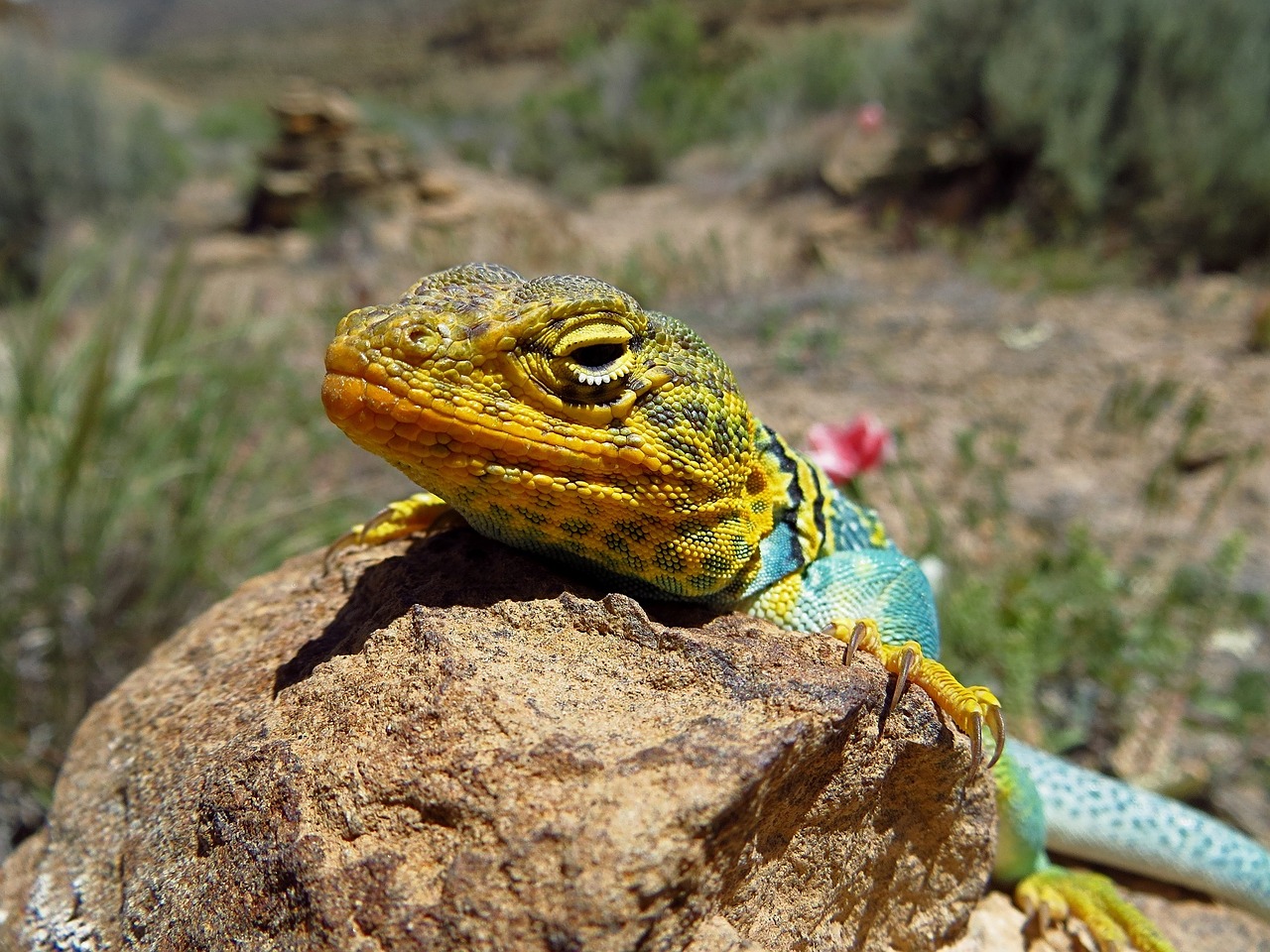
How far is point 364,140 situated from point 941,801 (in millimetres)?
14125

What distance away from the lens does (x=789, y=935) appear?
158cm

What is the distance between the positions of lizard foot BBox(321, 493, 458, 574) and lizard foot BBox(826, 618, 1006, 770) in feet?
3.45

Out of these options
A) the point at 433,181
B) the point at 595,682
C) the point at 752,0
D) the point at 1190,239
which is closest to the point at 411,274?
the point at 433,181

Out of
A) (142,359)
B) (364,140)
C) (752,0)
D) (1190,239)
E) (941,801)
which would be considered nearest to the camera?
(941,801)

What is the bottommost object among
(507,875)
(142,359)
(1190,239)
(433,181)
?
(433,181)

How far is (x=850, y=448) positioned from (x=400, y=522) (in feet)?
6.48

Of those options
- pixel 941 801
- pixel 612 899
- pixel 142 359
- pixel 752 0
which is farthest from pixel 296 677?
pixel 752 0

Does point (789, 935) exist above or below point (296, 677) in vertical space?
below

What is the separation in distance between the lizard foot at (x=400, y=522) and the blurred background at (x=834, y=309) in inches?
68.8

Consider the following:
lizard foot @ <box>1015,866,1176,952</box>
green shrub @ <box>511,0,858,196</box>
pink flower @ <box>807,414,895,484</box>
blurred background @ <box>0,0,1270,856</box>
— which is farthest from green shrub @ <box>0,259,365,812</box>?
green shrub @ <box>511,0,858,196</box>

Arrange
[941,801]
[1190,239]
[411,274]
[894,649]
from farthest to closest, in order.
A: [411,274]
[1190,239]
[941,801]
[894,649]

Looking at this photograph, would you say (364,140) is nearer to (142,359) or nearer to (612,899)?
(142,359)

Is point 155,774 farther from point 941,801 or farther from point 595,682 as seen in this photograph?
point 941,801

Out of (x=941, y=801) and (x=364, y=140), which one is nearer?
(x=941, y=801)
